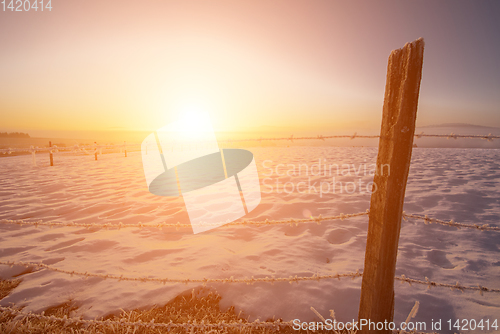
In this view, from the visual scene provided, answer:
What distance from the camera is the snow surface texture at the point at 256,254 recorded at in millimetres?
2105

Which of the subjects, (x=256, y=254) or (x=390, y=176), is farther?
(x=256, y=254)

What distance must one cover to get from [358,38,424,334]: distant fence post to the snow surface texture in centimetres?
85

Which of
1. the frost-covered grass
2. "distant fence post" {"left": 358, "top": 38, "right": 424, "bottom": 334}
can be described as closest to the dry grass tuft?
the frost-covered grass

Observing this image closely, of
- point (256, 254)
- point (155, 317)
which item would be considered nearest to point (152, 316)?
point (155, 317)

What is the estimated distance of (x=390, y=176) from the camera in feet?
3.93

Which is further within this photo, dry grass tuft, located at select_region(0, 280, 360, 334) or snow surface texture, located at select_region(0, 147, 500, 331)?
snow surface texture, located at select_region(0, 147, 500, 331)

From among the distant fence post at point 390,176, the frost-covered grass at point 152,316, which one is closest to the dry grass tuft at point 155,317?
the frost-covered grass at point 152,316

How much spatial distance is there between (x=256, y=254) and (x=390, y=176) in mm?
2183

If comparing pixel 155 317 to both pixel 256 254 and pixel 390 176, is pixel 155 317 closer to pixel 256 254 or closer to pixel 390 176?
pixel 256 254

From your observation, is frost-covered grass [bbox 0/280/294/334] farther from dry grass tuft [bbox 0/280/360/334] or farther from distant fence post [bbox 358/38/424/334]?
distant fence post [bbox 358/38/424/334]

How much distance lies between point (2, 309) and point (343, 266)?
344 cm

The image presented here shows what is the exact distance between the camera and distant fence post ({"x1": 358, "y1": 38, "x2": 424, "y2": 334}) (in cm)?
114

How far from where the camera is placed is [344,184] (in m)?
6.39

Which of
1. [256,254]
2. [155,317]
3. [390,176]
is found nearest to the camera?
[390,176]
